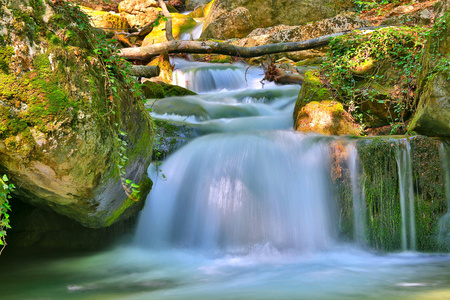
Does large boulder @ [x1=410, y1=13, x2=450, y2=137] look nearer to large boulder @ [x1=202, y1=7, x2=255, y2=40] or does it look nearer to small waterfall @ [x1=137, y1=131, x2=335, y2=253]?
small waterfall @ [x1=137, y1=131, x2=335, y2=253]

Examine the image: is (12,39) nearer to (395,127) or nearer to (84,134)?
(84,134)

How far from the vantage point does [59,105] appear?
9.04ft

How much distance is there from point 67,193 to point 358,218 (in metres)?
3.45

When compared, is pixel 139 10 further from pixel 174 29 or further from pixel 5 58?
pixel 5 58

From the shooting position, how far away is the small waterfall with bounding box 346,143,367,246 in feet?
15.3

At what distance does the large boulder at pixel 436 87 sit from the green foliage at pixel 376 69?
0.96m

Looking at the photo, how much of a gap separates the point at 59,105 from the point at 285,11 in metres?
16.0

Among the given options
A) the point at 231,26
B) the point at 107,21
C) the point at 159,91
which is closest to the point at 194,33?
the point at 231,26

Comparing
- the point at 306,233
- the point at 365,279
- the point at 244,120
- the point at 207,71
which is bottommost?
the point at 365,279

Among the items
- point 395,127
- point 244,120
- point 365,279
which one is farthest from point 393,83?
point 365,279

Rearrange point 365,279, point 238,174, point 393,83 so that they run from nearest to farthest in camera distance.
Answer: point 365,279 < point 238,174 < point 393,83

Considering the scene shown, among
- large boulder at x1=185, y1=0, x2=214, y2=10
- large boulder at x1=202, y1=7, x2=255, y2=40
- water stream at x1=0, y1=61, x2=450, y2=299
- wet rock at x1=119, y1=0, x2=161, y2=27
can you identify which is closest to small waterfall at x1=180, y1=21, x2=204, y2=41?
large boulder at x1=202, y1=7, x2=255, y2=40

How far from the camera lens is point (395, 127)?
5.79 m

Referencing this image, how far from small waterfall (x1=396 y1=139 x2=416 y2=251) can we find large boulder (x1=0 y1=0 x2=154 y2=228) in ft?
11.0
